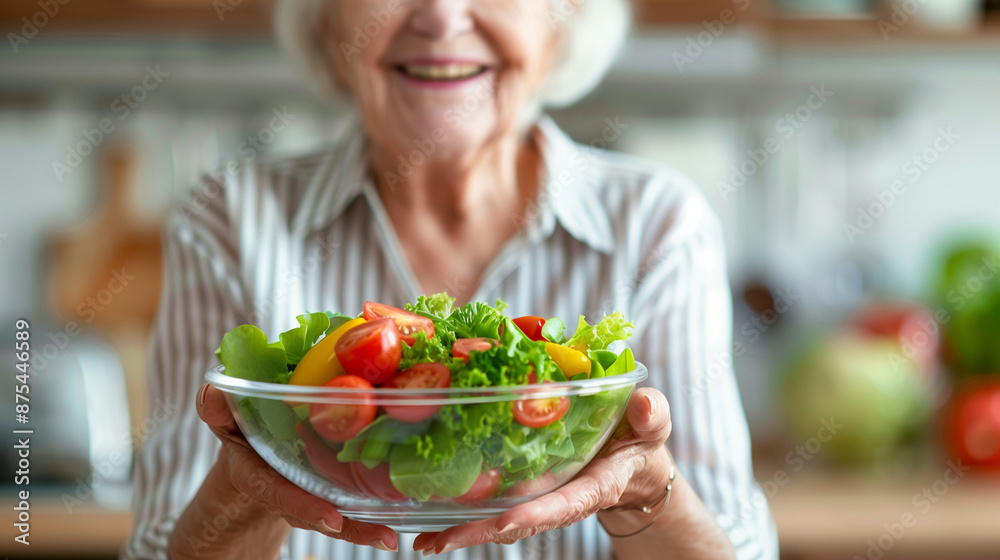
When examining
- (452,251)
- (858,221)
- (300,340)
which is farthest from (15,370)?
(858,221)

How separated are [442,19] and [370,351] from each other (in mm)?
474

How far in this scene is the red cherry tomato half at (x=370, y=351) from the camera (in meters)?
0.47

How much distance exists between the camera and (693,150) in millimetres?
1829

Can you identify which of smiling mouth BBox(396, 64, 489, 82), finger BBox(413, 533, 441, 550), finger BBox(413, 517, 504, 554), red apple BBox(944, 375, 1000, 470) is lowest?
red apple BBox(944, 375, 1000, 470)

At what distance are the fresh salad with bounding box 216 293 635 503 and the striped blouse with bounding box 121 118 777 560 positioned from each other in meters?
0.38

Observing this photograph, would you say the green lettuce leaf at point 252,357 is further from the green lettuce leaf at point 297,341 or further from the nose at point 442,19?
the nose at point 442,19

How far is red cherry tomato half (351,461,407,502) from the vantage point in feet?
1.55

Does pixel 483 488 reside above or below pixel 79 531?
above

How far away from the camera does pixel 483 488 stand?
0.48m

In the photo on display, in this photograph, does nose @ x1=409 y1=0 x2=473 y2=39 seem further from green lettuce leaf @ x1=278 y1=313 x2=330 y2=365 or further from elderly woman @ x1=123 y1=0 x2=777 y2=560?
green lettuce leaf @ x1=278 y1=313 x2=330 y2=365

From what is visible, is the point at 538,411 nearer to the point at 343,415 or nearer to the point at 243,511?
the point at 343,415

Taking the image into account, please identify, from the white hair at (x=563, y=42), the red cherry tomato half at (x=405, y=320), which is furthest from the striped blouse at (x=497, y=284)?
the red cherry tomato half at (x=405, y=320)

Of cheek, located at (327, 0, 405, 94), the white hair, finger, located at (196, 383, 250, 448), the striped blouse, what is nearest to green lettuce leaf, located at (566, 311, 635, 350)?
finger, located at (196, 383, 250, 448)

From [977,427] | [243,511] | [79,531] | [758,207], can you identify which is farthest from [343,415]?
[758,207]
